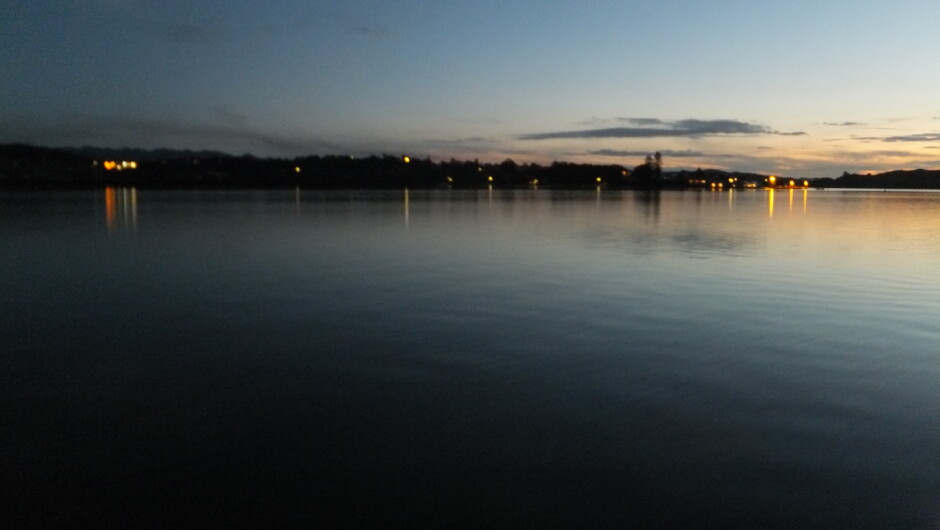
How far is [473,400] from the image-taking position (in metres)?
6.60

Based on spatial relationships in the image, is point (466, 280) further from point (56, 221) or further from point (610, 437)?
point (56, 221)

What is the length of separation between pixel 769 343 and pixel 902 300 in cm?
507

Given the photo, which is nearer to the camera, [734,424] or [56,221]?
[734,424]

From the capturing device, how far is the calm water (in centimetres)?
467

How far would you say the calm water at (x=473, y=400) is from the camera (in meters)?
4.67

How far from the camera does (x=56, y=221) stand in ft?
109

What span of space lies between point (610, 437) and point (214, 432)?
129 inches

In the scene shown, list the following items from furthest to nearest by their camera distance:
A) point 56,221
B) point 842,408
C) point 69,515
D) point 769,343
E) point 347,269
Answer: point 56,221
point 347,269
point 769,343
point 842,408
point 69,515

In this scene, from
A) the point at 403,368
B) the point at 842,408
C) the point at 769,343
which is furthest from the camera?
the point at 769,343

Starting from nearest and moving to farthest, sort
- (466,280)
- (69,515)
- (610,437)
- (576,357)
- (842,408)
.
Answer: (69,515) → (610,437) → (842,408) → (576,357) → (466,280)

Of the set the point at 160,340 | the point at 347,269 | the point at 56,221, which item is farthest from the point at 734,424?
the point at 56,221

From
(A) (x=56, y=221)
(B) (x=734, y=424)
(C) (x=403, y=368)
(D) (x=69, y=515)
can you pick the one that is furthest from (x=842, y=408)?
(A) (x=56, y=221)

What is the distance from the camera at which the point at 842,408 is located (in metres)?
6.41

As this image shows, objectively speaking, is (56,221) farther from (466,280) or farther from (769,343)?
(769,343)
